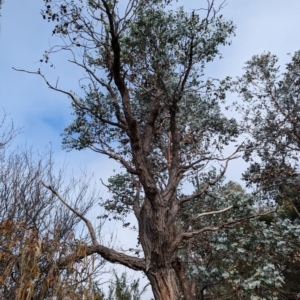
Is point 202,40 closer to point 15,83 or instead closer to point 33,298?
point 15,83

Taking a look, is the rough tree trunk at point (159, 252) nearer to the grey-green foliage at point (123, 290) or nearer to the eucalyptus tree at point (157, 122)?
the eucalyptus tree at point (157, 122)

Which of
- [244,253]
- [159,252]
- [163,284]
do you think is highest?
[244,253]

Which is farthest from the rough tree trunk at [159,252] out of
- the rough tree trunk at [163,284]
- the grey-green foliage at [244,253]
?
the grey-green foliage at [244,253]

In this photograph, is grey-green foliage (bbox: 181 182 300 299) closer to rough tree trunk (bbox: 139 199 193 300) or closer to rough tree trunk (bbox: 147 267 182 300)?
rough tree trunk (bbox: 139 199 193 300)

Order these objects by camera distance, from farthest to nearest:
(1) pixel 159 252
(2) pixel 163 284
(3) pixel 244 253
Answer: (3) pixel 244 253 → (1) pixel 159 252 → (2) pixel 163 284

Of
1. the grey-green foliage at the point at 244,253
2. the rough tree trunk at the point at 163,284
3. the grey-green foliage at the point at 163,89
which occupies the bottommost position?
the rough tree trunk at the point at 163,284

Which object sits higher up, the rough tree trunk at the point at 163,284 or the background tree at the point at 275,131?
the background tree at the point at 275,131

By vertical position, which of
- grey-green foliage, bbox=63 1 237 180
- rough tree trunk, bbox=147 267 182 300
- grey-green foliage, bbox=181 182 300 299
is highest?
grey-green foliage, bbox=63 1 237 180

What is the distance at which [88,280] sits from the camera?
3.24 metres

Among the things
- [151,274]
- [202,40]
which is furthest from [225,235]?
[202,40]

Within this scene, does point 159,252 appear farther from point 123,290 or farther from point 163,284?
point 123,290

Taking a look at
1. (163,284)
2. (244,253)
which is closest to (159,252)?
(163,284)

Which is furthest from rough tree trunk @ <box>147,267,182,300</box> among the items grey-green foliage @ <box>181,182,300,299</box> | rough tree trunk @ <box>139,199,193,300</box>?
grey-green foliage @ <box>181,182,300,299</box>

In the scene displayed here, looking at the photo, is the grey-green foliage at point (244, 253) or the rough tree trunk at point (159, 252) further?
the grey-green foliage at point (244, 253)
